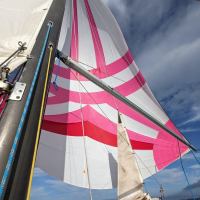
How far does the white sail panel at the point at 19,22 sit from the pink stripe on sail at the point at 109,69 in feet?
9.53

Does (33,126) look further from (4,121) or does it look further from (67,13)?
(67,13)

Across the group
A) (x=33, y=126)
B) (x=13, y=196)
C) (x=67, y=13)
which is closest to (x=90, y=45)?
(x=67, y=13)

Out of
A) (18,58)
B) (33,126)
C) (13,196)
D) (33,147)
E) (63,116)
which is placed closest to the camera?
(13,196)

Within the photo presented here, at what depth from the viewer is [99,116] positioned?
717 centimetres

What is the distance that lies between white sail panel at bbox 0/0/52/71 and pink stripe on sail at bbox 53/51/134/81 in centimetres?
291

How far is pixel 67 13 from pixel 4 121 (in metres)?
6.64

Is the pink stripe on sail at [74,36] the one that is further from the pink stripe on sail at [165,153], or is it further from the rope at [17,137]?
the rope at [17,137]

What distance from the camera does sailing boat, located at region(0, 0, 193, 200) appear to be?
5.05m

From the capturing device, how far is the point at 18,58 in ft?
9.54

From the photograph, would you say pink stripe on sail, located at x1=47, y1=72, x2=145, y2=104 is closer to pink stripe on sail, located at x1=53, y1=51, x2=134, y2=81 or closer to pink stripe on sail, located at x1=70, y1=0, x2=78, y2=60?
pink stripe on sail, located at x1=53, y1=51, x2=134, y2=81

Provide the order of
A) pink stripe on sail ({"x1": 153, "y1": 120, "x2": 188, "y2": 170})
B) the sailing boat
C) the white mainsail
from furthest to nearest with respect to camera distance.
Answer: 1. pink stripe on sail ({"x1": 153, "y1": 120, "x2": 188, "y2": 170})
2. the sailing boat
3. the white mainsail

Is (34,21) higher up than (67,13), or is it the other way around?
(67,13)

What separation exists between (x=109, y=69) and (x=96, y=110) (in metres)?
1.62

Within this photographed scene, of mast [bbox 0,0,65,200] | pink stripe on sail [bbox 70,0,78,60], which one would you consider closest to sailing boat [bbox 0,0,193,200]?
pink stripe on sail [bbox 70,0,78,60]
